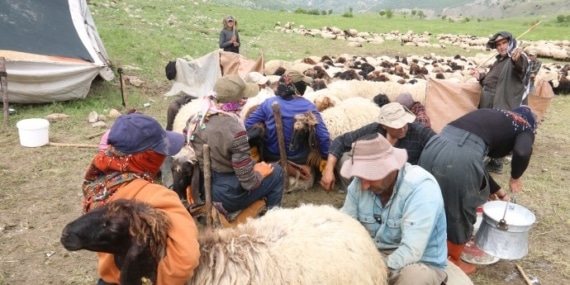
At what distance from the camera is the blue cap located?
2.51 metres

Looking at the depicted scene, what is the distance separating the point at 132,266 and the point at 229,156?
176cm

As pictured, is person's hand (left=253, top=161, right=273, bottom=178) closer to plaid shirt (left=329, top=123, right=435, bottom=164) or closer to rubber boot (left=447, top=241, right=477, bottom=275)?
plaid shirt (left=329, top=123, right=435, bottom=164)

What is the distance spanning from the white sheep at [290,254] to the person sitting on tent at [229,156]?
1124 millimetres

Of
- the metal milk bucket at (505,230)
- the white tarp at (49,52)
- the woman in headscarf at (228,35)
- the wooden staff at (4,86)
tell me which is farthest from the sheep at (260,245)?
the woman in headscarf at (228,35)

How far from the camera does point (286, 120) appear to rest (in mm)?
4836

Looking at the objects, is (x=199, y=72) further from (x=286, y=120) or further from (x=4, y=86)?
(x=286, y=120)

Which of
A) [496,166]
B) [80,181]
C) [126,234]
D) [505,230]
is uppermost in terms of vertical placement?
[126,234]

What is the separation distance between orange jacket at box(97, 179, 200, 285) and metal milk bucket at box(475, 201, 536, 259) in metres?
2.45

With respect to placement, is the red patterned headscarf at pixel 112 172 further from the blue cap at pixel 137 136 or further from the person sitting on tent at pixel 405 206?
the person sitting on tent at pixel 405 206

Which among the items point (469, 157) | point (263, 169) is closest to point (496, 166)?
point (469, 157)

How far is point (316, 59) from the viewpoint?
11.0 m

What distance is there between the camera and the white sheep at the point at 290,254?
228 cm

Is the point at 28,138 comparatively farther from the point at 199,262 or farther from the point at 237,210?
the point at 199,262

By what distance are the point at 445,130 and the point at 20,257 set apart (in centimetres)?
380
